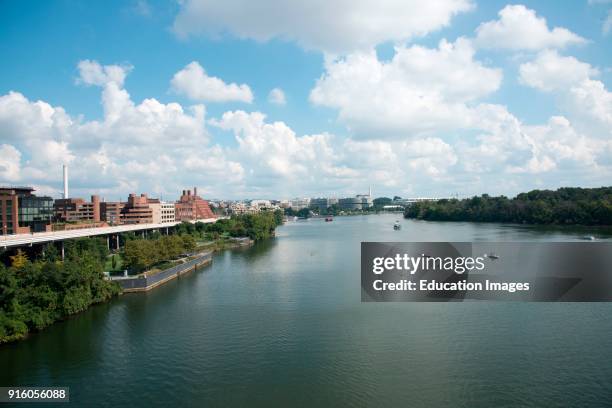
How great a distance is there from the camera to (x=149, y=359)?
24.1 ft

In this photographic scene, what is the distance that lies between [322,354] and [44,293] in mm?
6458

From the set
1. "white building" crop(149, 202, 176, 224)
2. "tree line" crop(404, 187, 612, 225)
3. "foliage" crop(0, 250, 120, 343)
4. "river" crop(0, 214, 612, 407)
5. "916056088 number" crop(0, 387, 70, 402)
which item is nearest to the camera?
"river" crop(0, 214, 612, 407)

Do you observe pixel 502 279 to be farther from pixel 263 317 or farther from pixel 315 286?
pixel 263 317

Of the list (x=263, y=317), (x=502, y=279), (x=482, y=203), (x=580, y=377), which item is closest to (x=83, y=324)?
(x=263, y=317)

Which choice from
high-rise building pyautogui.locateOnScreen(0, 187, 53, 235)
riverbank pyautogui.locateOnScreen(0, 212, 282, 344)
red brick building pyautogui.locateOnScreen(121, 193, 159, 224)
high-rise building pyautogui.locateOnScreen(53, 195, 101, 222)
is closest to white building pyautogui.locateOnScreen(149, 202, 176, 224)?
red brick building pyautogui.locateOnScreen(121, 193, 159, 224)

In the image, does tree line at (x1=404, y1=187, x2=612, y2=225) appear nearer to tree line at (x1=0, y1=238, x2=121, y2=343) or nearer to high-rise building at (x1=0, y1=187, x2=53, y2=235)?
tree line at (x1=0, y1=238, x2=121, y2=343)

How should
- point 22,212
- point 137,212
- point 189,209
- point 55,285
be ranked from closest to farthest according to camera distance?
point 55,285, point 22,212, point 137,212, point 189,209

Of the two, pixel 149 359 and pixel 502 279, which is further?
pixel 502 279

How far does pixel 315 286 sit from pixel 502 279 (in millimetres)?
5131

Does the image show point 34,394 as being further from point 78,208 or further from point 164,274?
point 78,208

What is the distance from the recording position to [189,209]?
42312 mm

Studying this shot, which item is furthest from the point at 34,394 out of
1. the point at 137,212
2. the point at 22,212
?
the point at 137,212

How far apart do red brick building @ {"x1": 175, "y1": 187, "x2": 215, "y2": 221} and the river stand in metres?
30.2

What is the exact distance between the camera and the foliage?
853 centimetres
